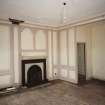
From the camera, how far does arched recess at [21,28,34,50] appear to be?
5.18m

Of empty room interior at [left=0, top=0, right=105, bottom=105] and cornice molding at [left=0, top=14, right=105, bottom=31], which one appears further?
cornice molding at [left=0, top=14, right=105, bottom=31]

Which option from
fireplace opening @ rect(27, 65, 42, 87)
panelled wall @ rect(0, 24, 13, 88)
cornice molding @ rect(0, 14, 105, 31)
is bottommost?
fireplace opening @ rect(27, 65, 42, 87)

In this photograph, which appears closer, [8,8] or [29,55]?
[8,8]

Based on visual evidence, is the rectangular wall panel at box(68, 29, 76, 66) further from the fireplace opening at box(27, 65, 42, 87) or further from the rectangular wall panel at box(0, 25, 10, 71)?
the rectangular wall panel at box(0, 25, 10, 71)

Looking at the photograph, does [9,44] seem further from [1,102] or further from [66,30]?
[66,30]

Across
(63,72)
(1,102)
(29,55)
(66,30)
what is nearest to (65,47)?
(66,30)

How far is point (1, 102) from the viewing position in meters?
3.58

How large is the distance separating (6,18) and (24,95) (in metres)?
2.94

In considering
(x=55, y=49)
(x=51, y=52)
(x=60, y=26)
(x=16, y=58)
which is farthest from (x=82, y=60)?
(x=16, y=58)

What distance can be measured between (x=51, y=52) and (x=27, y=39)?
149 centimetres

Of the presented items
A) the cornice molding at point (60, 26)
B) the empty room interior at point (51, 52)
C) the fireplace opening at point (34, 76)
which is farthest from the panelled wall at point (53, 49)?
the fireplace opening at point (34, 76)

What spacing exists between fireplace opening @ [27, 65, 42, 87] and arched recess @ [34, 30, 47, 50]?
3.11 ft

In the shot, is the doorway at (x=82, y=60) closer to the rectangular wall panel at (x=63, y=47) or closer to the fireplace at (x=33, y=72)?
the rectangular wall panel at (x=63, y=47)

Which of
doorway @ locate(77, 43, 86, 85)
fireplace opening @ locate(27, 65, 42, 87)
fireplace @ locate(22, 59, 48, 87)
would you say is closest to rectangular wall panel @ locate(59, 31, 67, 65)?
doorway @ locate(77, 43, 86, 85)
